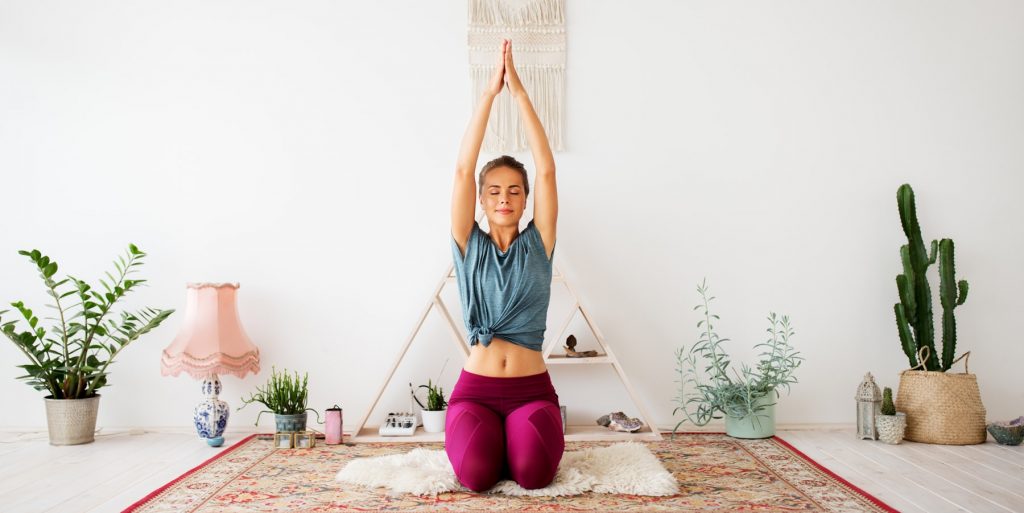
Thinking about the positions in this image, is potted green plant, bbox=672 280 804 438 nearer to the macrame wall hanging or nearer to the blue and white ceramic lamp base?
the macrame wall hanging

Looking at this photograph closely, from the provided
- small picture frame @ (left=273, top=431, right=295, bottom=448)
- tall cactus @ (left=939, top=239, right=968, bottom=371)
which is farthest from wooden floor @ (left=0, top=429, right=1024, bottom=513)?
tall cactus @ (left=939, top=239, right=968, bottom=371)

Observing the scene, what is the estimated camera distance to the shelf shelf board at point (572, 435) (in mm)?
3252

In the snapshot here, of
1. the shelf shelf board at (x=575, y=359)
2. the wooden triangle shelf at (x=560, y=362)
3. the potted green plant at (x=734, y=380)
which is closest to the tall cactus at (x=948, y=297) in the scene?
the potted green plant at (x=734, y=380)

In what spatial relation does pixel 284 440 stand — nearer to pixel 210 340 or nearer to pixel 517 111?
pixel 210 340

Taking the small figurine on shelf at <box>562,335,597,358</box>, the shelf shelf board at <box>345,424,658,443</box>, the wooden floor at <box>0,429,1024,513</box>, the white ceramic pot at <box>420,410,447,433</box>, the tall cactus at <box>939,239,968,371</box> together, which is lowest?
the wooden floor at <box>0,429,1024,513</box>

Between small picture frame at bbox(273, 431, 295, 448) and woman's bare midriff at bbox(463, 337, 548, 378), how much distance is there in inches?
41.9

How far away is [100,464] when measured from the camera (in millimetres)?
2912

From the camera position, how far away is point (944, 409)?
3.26 m

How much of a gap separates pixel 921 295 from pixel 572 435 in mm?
1685

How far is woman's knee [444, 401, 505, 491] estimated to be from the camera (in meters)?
2.34

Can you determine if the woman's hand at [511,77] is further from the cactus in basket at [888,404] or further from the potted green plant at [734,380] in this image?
the cactus in basket at [888,404]

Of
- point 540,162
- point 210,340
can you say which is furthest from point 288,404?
point 540,162

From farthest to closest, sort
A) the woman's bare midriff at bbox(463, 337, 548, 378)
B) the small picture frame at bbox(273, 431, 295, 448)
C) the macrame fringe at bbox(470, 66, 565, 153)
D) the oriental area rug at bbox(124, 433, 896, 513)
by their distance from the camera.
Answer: the macrame fringe at bbox(470, 66, 565, 153) → the small picture frame at bbox(273, 431, 295, 448) → the woman's bare midriff at bbox(463, 337, 548, 378) → the oriental area rug at bbox(124, 433, 896, 513)

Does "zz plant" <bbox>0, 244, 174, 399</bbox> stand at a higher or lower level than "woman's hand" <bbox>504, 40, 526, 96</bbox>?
lower
